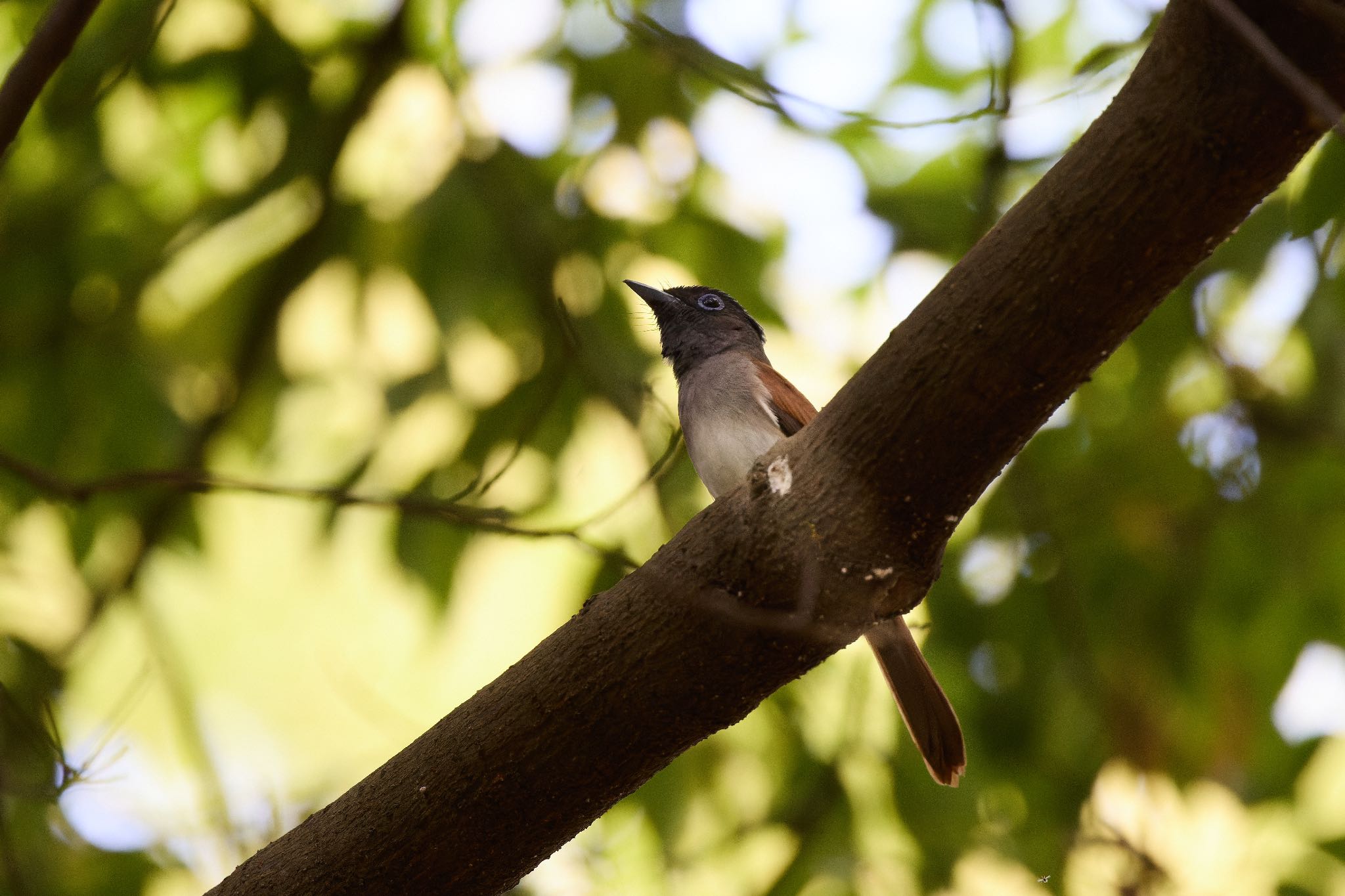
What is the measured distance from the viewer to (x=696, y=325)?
15.6 feet

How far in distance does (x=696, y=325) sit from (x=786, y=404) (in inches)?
31.5

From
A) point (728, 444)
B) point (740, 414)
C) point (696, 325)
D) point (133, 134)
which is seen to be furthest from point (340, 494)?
point (133, 134)

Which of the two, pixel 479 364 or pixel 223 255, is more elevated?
pixel 223 255

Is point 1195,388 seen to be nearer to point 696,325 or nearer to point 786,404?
point 786,404

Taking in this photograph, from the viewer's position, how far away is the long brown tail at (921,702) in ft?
11.4

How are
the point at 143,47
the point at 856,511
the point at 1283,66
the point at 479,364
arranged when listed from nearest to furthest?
1. the point at 1283,66
2. the point at 856,511
3. the point at 143,47
4. the point at 479,364

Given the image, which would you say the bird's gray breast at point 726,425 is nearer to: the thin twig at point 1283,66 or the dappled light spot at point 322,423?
the dappled light spot at point 322,423

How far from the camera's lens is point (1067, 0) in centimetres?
454

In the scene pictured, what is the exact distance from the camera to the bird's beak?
4.34m

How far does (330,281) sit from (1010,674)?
2.61 meters

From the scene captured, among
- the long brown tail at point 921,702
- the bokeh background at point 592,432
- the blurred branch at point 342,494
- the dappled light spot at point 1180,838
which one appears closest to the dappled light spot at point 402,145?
the bokeh background at point 592,432

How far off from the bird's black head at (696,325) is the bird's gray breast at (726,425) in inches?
14.4

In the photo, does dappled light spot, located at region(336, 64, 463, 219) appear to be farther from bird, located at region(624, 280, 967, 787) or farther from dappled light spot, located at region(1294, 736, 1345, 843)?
dappled light spot, located at region(1294, 736, 1345, 843)

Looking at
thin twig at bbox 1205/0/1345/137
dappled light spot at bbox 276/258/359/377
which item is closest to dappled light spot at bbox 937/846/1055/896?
thin twig at bbox 1205/0/1345/137
